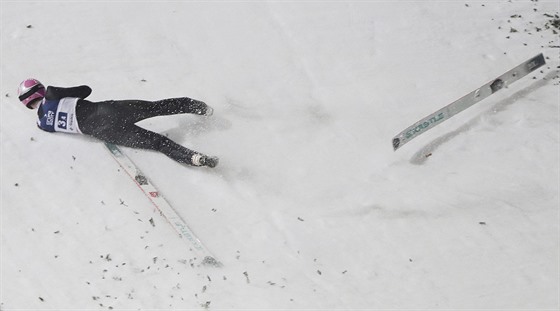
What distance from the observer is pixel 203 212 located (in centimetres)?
690

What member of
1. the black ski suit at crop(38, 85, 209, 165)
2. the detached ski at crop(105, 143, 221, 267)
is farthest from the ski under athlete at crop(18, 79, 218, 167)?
the detached ski at crop(105, 143, 221, 267)

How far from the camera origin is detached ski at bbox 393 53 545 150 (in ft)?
23.0

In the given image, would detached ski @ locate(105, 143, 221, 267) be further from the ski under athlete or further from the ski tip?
the ski under athlete

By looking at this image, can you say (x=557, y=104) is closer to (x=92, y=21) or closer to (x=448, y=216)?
(x=448, y=216)

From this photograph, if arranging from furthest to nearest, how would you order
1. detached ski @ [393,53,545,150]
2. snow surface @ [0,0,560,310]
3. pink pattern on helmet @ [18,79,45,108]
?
pink pattern on helmet @ [18,79,45,108] → detached ski @ [393,53,545,150] → snow surface @ [0,0,560,310]

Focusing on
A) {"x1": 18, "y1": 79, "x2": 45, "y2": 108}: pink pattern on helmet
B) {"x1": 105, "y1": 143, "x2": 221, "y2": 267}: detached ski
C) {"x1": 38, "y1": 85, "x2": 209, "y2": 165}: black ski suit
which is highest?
{"x1": 18, "y1": 79, "x2": 45, "y2": 108}: pink pattern on helmet

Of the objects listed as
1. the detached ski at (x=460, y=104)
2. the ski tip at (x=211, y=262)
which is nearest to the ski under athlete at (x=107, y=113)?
the ski tip at (x=211, y=262)

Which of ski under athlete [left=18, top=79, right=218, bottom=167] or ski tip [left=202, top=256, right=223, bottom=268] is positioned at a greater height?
ski under athlete [left=18, top=79, right=218, bottom=167]

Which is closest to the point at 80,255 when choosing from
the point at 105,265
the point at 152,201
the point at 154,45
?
the point at 105,265

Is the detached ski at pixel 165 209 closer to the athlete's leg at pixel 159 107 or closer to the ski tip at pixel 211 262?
the ski tip at pixel 211 262

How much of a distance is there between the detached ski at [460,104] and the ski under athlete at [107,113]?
75.0 inches

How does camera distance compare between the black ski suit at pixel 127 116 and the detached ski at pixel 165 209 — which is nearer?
the detached ski at pixel 165 209

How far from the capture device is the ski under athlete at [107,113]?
23.7ft

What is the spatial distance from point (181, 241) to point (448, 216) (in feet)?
7.62
